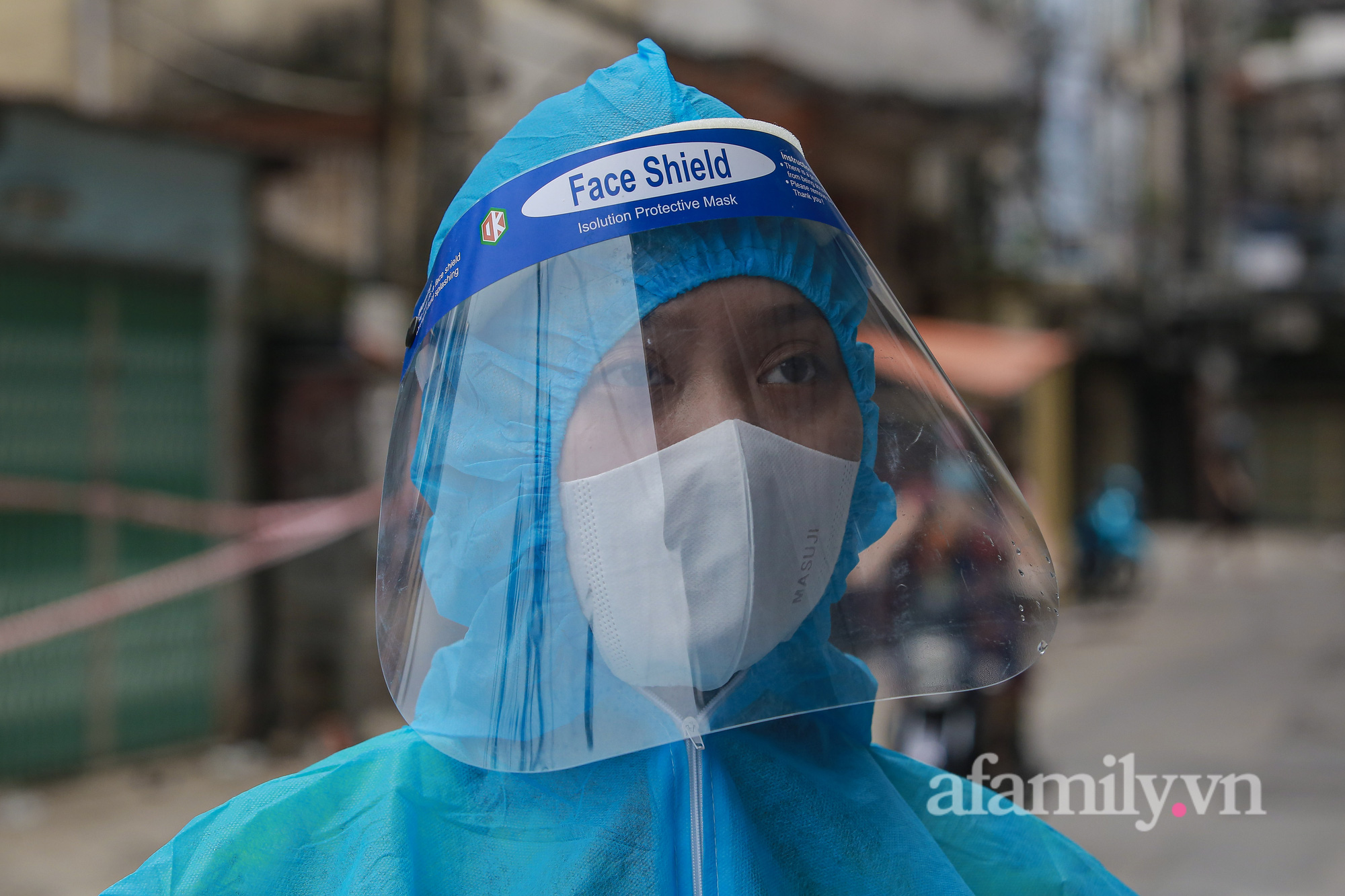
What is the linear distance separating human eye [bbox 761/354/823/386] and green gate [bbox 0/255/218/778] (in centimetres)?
517

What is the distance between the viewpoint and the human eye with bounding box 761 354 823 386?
3.93 feet

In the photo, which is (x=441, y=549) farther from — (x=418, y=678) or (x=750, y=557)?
(x=750, y=557)

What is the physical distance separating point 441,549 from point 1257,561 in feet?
63.3

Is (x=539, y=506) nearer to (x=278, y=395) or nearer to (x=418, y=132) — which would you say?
(x=278, y=395)

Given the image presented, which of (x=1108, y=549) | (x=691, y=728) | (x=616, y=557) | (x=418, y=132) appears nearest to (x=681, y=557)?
(x=616, y=557)

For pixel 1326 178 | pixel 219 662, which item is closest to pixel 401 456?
pixel 219 662

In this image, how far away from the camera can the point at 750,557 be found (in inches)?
44.8

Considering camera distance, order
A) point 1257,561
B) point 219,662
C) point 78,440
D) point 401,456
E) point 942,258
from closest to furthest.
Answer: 1. point 401,456
2. point 78,440
3. point 219,662
4. point 942,258
5. point 1257,561

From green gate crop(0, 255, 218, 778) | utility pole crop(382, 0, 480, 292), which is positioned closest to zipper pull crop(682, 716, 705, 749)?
green gate crop(0, 255, 218, 778)

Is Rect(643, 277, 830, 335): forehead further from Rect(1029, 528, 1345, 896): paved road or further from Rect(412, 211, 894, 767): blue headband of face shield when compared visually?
Rect(1029, 528, 1345, 896): paved road

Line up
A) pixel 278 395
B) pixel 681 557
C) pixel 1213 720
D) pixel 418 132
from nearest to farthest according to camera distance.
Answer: pixel 681 557, pixel 278 395, pixel 418 132, pixel 1213 720

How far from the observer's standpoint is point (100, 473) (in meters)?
5.70

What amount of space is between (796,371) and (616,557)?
0.93ft

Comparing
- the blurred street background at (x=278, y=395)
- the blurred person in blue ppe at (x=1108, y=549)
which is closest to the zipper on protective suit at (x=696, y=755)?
the blurred street background at (x=278, y=395)
